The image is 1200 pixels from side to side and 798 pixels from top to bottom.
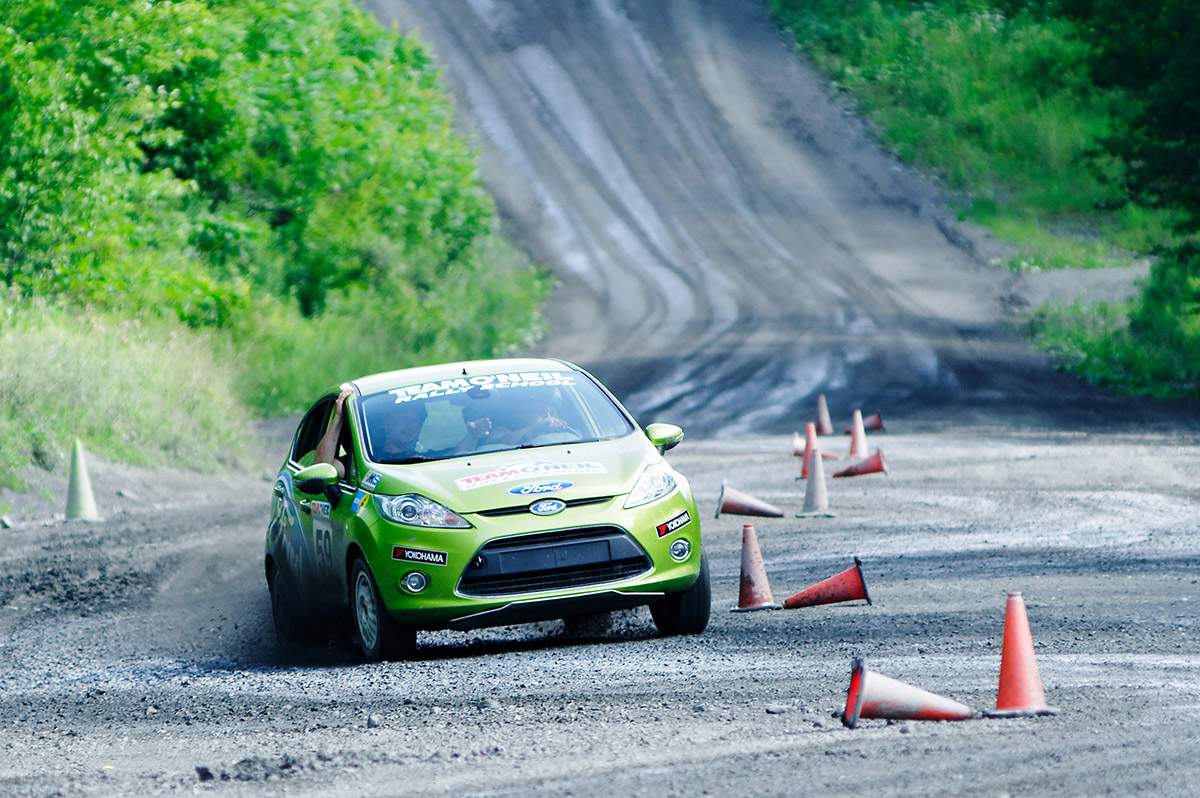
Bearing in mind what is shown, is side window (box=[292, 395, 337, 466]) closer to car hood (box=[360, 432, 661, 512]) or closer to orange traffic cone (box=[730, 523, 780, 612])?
car hood (box=[360, 432, 661, 512])

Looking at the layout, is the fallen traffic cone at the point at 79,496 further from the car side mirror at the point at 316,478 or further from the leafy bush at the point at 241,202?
the car side mirror at the point at 316,478

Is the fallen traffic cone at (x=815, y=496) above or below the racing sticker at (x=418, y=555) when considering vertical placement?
below

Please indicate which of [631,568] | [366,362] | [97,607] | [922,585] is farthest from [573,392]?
[366,362]

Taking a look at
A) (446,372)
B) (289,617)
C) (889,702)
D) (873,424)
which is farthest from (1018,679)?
(873,424)

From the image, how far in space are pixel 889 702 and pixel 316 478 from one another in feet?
13.0

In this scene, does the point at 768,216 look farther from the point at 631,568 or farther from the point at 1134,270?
the point at 631,568

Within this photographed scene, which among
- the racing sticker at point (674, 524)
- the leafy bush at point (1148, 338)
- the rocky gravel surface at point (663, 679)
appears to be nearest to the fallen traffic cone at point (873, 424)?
the leafy bush at point (1148, 338)

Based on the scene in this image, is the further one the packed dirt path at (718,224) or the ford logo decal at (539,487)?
the packed dirt path at (718,224)

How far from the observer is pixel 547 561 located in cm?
812

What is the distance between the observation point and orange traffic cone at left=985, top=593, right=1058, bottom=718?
6.21 m

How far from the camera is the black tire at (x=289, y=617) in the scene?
937 cm

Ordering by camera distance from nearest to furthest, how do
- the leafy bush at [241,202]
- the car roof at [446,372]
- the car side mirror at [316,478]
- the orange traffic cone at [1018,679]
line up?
the orange traffic cone at [1018,679] → the car side mirror at [316,478] → the car roof at [446,372] → the leafy bush at [241,202]

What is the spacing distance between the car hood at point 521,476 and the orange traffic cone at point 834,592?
1417 mm

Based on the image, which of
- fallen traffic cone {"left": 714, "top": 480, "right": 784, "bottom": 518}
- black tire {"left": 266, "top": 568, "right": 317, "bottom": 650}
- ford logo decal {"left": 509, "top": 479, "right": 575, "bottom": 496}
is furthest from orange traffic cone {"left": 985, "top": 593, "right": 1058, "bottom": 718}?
fallen traffic cone {"left": 714, "top": 480, "right": 784, "bottom": 518}
